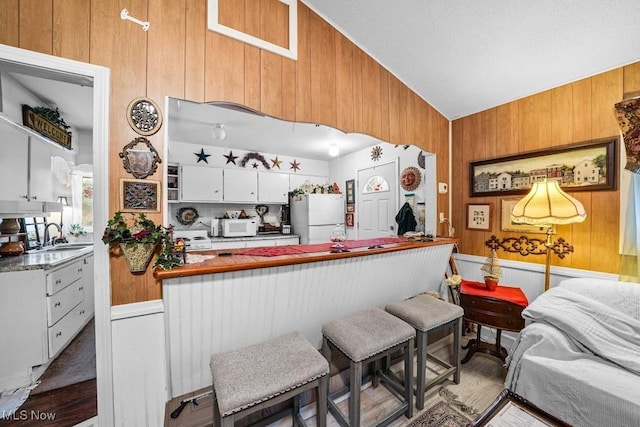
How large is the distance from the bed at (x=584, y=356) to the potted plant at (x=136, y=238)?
228 cm

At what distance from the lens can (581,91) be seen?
202cm

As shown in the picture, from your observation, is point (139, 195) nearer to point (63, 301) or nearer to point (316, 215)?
point (63, 301)

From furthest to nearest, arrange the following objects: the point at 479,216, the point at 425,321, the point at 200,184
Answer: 1. the point at 200,184
2. the point at 479,216
3. the point at 425,321

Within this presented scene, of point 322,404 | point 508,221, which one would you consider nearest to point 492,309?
point 508,221

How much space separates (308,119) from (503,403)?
6.59ft

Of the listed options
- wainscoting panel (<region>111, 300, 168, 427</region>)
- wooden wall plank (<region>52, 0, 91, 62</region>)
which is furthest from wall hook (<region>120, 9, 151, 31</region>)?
wainscoting panel (<region>111, 300, 168, 427</region>)

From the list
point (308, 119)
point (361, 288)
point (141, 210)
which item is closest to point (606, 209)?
point (361, 288)

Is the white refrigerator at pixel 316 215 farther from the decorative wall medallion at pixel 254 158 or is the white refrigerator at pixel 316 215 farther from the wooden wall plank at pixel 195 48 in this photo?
the wooden wall plank at pixel 195 48

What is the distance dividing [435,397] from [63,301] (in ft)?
10.8

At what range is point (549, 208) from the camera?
1.86 m

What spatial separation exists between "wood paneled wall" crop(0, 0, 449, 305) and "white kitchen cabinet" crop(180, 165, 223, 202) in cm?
259

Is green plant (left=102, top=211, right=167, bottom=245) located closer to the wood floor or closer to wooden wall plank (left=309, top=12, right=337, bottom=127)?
the wood floor

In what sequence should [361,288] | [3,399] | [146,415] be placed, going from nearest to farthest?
[146,415] → [3,399] → [361,288]

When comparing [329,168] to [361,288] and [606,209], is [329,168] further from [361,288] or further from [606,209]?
[606,209]
